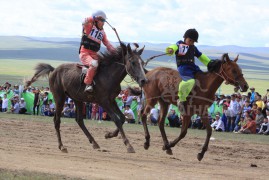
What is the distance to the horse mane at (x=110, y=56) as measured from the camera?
13.8 metres

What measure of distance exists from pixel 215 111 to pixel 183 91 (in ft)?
36.6

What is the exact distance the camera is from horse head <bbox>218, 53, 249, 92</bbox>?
13.3 meters

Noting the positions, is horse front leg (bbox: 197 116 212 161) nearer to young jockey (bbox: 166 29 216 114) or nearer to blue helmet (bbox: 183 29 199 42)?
young jockey (bbox: 166 29 216 114)

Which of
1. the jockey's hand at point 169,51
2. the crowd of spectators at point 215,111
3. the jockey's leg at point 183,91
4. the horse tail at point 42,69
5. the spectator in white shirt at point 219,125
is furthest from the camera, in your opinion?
the spectator in white shirt at point 219,125

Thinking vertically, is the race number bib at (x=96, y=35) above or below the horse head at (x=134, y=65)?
above

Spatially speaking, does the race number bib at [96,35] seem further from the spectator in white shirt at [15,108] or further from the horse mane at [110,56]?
the spectator in white shirt at [15,108]

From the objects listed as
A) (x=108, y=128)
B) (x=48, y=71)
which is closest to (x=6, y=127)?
(x=108, y=128)

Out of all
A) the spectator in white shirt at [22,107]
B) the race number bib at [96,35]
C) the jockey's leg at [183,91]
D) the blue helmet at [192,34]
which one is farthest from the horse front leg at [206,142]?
the spectator in white shirt at [22,107]

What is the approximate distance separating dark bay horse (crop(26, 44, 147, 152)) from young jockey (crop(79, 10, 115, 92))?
17 cm

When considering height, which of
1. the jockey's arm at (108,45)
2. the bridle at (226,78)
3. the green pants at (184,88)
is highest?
the jockey's arm at (108,45)

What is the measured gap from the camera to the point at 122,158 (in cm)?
1298

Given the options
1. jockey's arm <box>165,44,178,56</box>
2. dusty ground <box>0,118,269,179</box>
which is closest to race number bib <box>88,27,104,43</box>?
jockey's arm <box>165,44,178,56</box>

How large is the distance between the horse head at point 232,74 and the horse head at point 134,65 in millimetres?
1670

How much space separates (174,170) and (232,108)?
1234cm
